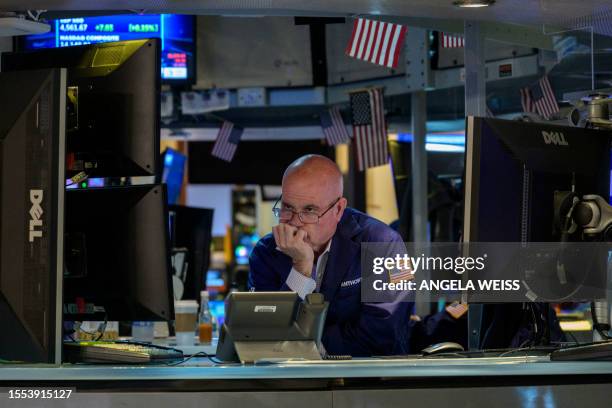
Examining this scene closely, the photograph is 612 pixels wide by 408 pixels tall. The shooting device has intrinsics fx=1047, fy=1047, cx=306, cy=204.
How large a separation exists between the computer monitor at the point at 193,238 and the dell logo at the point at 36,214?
3712 mm

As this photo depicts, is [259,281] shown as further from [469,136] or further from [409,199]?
[409,199]

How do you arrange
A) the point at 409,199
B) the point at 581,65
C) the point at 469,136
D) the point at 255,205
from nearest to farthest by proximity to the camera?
1. the point at 469,136
2. the point at 581,65
3. the point at 409,199
4. the point at 255,205

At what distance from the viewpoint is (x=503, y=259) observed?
331 centimetres

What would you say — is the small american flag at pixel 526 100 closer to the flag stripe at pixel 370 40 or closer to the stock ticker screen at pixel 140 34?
the flag stripe at pixel 370 40

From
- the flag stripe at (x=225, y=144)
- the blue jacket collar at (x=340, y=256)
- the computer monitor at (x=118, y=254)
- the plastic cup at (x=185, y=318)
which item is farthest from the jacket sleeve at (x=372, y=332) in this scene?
the flag stripe at (x=225, y=144)

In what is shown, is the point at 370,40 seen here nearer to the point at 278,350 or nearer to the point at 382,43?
the point at 382,43

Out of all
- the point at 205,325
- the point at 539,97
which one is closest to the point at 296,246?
the point at 205,325

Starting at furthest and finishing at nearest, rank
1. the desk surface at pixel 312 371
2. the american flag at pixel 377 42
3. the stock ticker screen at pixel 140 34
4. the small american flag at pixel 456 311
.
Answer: the stock ticker screen at pixel 140 34, the american flag at pixel 377 42, the small american flag at pixel 456 311, the desk surface at pixel 312 371

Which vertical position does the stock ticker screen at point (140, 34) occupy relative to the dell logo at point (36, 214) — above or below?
above

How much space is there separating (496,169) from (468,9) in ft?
3.78

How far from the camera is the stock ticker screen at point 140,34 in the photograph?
7.78 m

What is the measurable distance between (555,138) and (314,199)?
3.35ft

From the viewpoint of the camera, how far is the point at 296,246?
12.6 feet

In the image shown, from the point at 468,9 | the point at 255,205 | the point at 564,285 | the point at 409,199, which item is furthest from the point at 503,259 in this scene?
the point at 255,205
